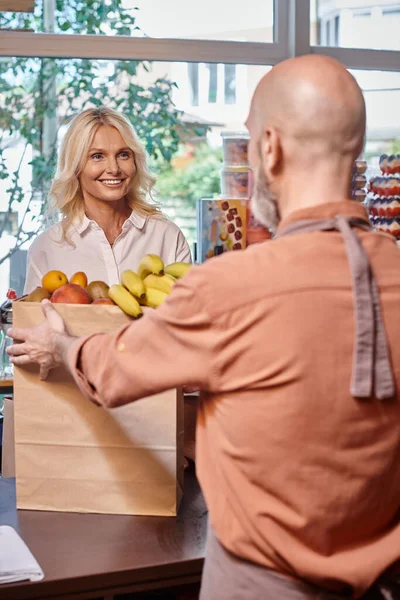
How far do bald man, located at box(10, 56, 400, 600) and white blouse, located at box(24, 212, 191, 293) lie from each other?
5.53ft

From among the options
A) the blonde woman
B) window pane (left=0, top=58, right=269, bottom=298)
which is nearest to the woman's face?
the blonde woman

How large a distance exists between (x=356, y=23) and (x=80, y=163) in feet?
6.28

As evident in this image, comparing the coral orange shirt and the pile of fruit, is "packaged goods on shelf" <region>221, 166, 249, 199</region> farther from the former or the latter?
the coral orange shirt

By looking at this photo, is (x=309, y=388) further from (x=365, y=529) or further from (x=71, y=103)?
Answer: (x=71, y=103)

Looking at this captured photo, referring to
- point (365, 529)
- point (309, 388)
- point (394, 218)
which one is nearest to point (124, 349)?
point (309, 388)

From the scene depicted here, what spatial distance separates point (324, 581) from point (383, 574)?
0.09 m

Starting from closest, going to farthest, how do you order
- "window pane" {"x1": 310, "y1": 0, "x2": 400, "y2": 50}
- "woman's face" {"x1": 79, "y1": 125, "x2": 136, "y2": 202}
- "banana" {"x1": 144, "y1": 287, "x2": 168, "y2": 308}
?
"banana" {"x1": 144, "y1": 287, "x2": 168, "y2": 308}, "woman's face" {"x1": 79, "y1": 125, "x2": 136, "y2": 202}, "window pane" {"x1": 310, "y1": 0, "x2": 400, "y2": 50}

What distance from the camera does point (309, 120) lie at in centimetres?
117

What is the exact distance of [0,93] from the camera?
379 centimetres

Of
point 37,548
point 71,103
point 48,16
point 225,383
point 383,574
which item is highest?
point 48,16

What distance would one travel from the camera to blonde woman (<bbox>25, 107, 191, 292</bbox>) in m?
2.91

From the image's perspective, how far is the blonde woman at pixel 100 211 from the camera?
2.91 m

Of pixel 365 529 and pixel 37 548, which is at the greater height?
pixel 365 529

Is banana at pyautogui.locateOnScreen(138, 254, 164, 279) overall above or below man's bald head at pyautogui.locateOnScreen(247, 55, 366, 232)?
below
